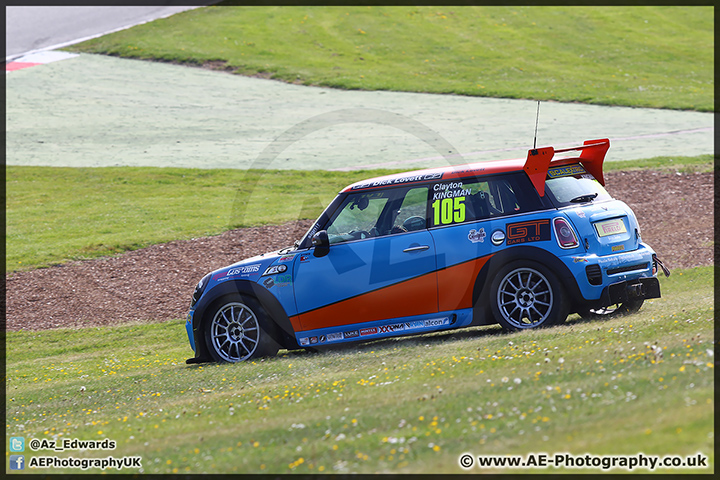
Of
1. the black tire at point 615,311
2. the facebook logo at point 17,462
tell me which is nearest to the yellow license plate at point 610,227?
the black tire at point 615,311

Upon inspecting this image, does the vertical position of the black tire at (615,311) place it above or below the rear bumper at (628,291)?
below

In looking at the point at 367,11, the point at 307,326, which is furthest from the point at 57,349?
the point at 367,11

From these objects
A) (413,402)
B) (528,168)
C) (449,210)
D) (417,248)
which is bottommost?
(413,402)

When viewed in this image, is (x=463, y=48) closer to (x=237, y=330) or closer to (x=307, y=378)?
(x=237, y=330)

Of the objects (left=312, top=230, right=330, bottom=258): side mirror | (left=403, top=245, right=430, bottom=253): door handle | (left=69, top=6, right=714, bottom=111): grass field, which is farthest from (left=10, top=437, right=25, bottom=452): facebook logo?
(left=69, top=6, right=714, bottom=111): grass field

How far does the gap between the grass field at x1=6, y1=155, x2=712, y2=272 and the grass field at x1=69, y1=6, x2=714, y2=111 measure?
10674mm

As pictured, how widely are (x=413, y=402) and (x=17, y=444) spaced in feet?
10.4

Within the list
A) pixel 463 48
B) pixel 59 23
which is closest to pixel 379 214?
pixel 463 48

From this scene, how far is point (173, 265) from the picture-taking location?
44.7ft

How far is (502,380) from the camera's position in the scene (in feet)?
18.3

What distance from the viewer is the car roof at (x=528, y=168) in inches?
291

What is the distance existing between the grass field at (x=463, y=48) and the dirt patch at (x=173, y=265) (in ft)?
40.2

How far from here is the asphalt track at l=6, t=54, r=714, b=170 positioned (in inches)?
816

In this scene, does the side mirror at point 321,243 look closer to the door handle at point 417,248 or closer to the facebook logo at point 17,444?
the door handle at point 417,248
